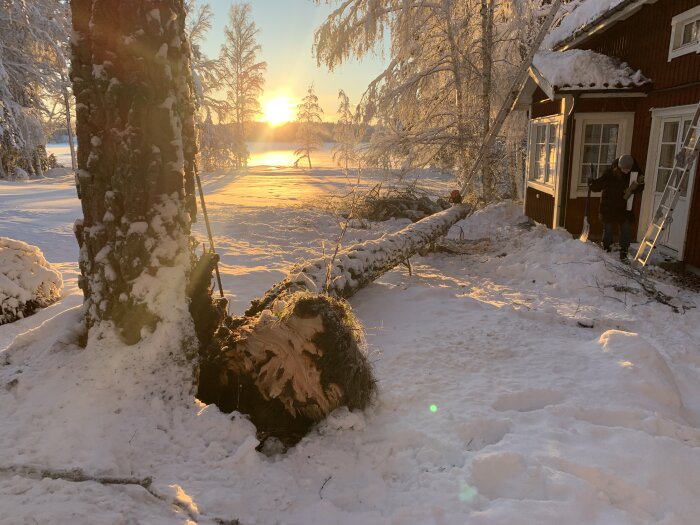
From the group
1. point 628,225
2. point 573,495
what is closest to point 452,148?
point 628,225

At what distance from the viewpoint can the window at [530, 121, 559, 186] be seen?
1053 cm

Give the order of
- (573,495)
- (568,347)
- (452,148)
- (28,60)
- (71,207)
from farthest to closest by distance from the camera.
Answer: (28,60), (452,148), (71,207), (568,347), (573,495)

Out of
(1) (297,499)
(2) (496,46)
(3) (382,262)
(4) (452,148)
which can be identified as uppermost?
(2) (496,46)

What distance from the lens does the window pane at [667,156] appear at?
8.02 m

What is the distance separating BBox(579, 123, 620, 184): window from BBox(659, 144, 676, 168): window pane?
1127mm

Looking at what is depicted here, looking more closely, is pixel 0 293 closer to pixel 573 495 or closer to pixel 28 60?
pixel 573 495

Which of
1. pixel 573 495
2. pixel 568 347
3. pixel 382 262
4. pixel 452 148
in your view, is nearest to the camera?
pixel 573 495

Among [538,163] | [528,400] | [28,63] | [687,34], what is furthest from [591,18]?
[28,63]

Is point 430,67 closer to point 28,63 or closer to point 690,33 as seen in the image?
point 690,33

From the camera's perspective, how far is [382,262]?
5859mm

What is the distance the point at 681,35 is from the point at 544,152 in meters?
3.84

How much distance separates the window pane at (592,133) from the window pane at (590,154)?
14 centimetres

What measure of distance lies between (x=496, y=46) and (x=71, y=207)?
45.1 feet

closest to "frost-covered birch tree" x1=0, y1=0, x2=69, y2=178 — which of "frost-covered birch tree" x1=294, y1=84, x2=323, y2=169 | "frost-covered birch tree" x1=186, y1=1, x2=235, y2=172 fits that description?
"frost-covered birch tree" x1=186, y1=1, x2=235, y2=172
